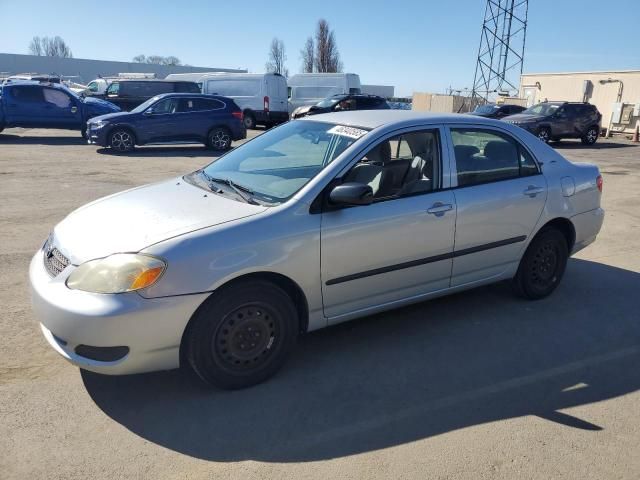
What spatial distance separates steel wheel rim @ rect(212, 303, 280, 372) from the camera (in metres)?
3.15

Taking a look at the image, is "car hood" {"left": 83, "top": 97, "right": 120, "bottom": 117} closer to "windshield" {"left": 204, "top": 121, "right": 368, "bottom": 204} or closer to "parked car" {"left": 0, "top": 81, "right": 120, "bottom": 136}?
"parked car" {"left": 0, "top": 81, "right": 120, "bottom": 136}

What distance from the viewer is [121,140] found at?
14469 mm

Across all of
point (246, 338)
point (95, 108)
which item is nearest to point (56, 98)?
Answer: point (95, 108)

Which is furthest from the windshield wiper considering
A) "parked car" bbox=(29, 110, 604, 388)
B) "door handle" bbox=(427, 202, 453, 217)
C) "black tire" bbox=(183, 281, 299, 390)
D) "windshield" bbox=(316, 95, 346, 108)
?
"windshield" bbox=(316, 95, 346, 108)

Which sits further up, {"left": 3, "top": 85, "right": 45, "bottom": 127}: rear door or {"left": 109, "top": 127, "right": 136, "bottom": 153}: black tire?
{"left": 3, "top": 85, "right": 45, "bottom": 127}: rear door

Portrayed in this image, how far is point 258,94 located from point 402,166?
19.7 m

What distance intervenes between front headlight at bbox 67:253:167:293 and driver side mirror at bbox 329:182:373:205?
43.3 inches

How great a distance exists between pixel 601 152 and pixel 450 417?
62.8 feet

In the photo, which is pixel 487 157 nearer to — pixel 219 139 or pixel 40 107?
pixel 219 139

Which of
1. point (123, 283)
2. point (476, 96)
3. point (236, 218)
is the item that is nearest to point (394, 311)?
point (236, 218)

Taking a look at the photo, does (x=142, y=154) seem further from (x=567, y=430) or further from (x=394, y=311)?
(x=567, y=430)

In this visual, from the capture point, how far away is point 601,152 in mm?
19344

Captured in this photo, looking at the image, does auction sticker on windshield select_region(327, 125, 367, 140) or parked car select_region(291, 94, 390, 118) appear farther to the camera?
parked car select_region(291, 94, 390, 118)

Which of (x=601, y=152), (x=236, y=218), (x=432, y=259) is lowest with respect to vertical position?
(x=601, y=152)
